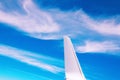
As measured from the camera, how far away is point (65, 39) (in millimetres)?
9328

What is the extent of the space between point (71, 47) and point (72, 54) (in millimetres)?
493

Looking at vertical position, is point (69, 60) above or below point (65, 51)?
below

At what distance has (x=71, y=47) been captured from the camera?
9078 mm

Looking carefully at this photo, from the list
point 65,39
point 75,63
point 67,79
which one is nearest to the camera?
point 67,79

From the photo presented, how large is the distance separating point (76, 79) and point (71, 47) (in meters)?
2.16

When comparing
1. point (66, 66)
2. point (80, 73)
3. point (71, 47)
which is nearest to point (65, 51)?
point (71, 47)

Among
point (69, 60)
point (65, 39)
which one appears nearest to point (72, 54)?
point (69, 60)

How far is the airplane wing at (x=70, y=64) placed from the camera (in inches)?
332

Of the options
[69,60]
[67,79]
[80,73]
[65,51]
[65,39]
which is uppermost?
[65,39]

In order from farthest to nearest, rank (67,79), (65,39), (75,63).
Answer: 1. (65,39)
2. (75,63)
3. (67,79)

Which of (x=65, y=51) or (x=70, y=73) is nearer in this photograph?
(x=70, y=73)

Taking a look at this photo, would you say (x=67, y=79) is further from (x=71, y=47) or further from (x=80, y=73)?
(x=71, y=47)

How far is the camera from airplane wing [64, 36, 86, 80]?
842 cm

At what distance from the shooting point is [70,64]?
855 cm
